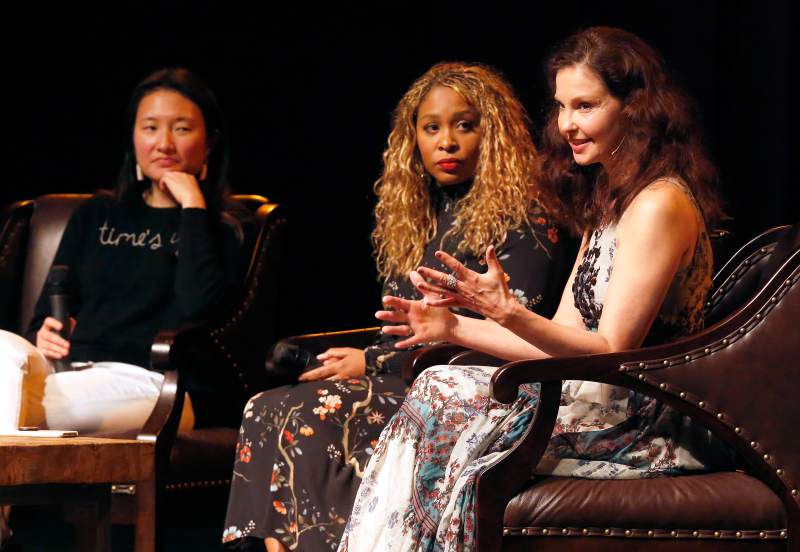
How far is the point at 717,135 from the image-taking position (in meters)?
3.44

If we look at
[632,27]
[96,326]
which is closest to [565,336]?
[632,27]

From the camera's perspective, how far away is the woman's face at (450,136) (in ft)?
10.6

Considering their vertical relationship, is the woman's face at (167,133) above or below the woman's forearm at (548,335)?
above

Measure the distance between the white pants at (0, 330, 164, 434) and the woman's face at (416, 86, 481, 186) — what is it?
41.1 inches

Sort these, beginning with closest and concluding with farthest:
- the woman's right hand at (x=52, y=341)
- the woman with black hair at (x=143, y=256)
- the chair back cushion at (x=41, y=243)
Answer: the woman with black hair at (x=143, y=256) < the woman's right hand at (x=52, y=341) < the chair back cushion at (x=41, y=243)

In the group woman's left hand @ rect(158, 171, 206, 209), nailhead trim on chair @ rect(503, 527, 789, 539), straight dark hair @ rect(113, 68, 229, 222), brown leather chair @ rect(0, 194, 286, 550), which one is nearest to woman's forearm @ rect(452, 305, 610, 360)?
nailhead trim on chair @ rect(503, 527, 789, 539)

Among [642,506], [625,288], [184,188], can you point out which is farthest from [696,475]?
[184,188]

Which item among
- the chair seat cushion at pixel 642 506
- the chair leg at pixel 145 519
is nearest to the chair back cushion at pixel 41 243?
the chair leg at pixel 145 519

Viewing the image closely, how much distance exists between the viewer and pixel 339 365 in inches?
124

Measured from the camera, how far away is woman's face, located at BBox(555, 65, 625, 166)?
2.49 m

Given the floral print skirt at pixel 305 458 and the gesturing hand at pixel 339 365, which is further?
the gesturing hand at pixel 339 365

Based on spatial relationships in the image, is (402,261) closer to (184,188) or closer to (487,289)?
(184,188)

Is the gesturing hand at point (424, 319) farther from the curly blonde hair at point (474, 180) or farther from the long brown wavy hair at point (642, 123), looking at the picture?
the curly blonde hair at point (474, 180)

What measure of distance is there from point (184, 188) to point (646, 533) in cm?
210
